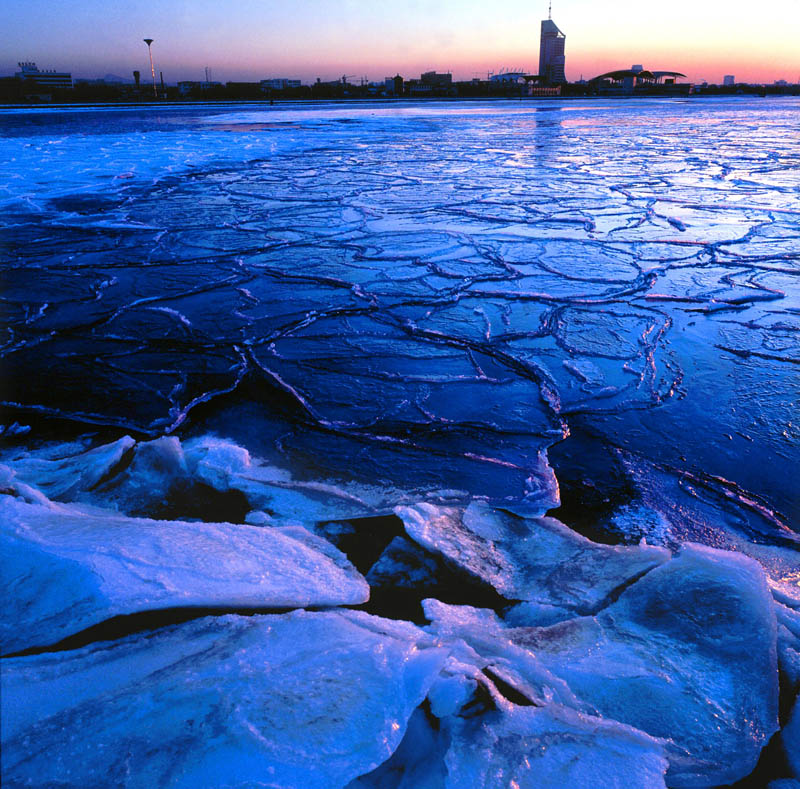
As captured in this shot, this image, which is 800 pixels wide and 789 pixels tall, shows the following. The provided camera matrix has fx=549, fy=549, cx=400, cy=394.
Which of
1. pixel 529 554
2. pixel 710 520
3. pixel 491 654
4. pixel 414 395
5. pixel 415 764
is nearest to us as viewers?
pixel 415 764

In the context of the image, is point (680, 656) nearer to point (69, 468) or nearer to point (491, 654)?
point (491, 654)

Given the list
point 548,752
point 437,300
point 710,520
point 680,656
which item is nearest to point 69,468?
point 548,752

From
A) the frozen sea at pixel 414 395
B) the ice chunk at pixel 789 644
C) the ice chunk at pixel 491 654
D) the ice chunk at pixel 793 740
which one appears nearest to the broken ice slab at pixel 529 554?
the frozen sea at pixel 414 395

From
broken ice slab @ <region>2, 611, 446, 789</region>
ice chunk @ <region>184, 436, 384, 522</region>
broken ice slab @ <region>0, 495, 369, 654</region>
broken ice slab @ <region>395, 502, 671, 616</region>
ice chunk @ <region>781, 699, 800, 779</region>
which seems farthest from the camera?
ice chunk @ <region>184, 436, 384, 522</region>

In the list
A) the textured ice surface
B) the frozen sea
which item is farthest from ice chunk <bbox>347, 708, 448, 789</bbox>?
the textured ice surface

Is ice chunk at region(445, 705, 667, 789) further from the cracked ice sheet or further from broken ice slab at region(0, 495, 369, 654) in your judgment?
the cracked ice sheet
